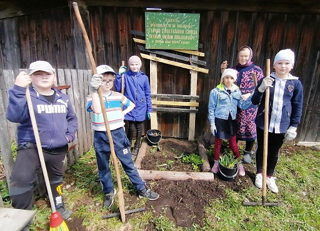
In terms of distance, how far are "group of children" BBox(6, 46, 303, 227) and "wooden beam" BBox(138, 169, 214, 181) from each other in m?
0.29

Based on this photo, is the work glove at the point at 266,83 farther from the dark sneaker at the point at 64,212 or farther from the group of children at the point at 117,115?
the dark sneaker at the point at 64,212

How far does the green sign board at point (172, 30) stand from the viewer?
4.30 m

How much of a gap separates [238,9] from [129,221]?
4.28 meters

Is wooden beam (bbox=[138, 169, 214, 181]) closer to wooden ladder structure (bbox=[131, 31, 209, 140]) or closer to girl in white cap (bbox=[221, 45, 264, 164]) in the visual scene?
girl in white cap (bbox=[221, 45, 264, 164])

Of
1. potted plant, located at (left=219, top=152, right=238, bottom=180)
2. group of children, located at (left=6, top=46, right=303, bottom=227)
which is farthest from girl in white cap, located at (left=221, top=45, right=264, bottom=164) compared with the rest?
potted plant, located at (left=219, top=152, right=238, bottom=180)

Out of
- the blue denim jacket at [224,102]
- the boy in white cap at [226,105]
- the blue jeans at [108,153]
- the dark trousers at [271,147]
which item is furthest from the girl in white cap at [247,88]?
the blue jeans at [108,153]

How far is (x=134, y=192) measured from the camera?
10.9 feet

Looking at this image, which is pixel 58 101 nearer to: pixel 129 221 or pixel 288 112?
pixel 129 221

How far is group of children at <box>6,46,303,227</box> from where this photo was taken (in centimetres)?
238

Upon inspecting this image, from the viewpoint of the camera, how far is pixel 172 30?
4387mm

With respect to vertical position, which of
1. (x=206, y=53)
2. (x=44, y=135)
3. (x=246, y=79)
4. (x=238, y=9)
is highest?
(x=238, y=9)

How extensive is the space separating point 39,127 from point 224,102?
2.78 m

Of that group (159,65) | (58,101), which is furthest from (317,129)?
(58,101)

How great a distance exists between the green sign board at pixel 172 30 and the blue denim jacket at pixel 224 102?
4.54 feet
